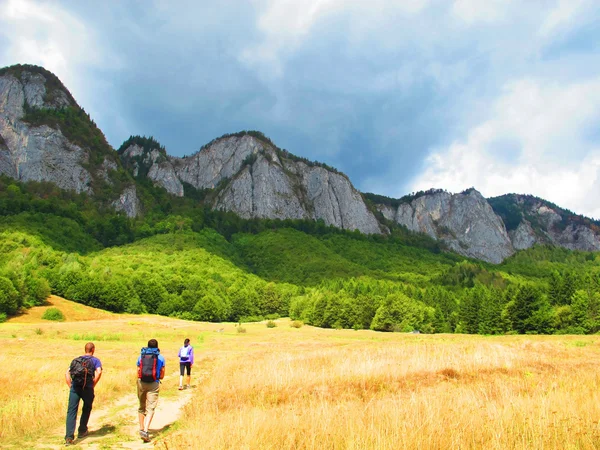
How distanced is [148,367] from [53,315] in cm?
8111

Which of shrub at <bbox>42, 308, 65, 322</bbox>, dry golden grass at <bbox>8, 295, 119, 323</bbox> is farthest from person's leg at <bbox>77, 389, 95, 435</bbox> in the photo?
shrub at <bbox>42, 308, 65, 322</bbox>

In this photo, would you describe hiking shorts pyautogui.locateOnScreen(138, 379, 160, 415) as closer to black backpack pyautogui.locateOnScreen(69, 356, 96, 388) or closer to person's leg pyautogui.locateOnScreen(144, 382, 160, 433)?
person's leg pyautogui.locateOnScreen(144, 382, 160, 433)

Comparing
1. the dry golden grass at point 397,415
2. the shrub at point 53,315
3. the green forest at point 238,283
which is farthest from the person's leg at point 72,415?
the shrub at point 53,315

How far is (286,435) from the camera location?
7441 mm

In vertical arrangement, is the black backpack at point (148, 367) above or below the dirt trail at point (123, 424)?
above

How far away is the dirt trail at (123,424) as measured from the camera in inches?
381

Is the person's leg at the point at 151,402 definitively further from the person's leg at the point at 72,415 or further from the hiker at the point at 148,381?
the person's leg at the point at 72,415

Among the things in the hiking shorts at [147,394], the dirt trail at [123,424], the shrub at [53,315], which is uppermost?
the shrub at [53,315]

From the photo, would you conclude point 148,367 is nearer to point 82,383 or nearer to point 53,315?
point 82,383

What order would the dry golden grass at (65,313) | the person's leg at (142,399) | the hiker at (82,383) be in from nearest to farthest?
the hiker at (82,383)
the person's leg at (142,399)
the dry golden grass at (65,313)

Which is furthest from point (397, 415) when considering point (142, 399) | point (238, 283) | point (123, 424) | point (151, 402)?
point (238, 283)

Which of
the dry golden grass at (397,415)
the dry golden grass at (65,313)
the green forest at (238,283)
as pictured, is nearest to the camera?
the dry golden grass at (397,415)

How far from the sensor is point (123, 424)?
1180 cm

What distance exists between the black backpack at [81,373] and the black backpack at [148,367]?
123 cm
